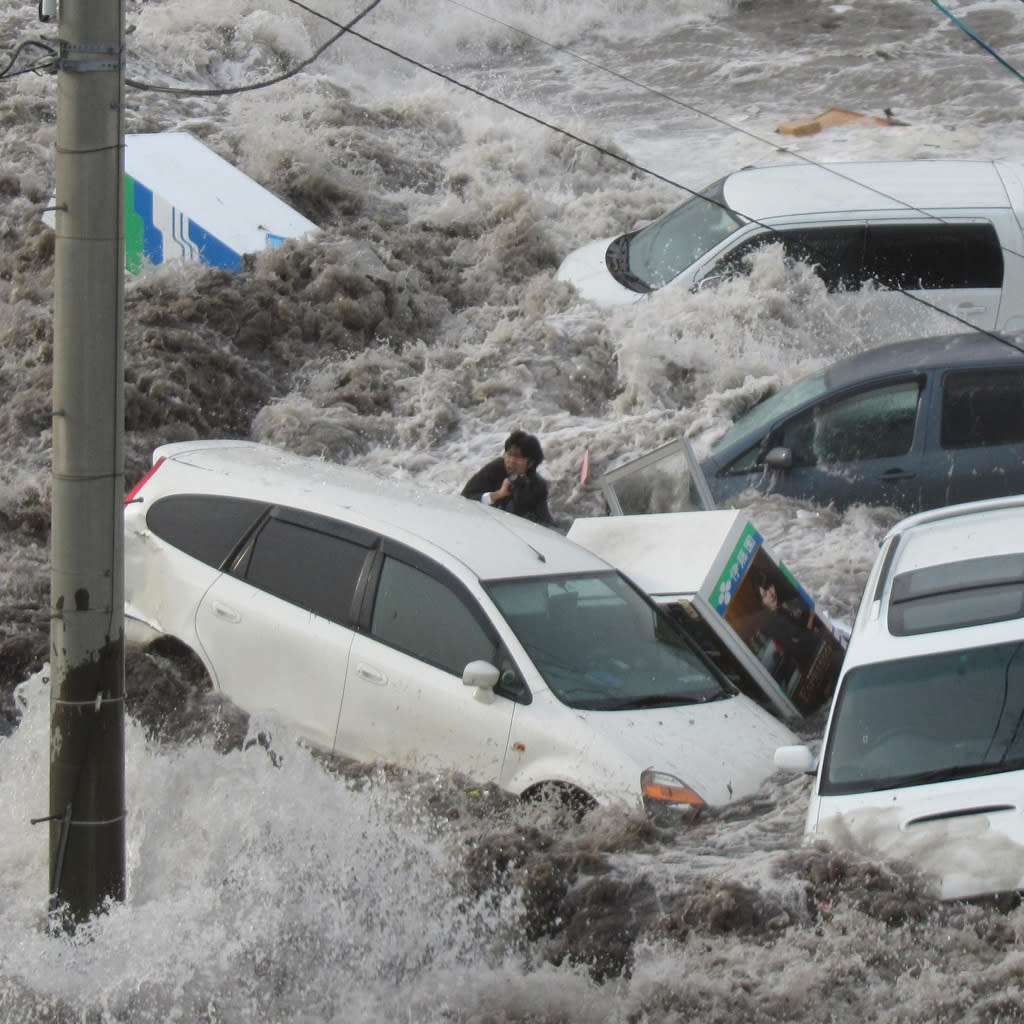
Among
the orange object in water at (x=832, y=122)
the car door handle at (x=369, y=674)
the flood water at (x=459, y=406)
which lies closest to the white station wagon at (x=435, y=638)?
the car door handle at (x=369, y=674)

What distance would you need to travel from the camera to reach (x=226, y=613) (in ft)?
24.5

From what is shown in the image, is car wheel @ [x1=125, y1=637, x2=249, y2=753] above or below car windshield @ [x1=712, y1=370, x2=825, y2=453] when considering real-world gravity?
below

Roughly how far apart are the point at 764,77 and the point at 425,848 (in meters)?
20.2

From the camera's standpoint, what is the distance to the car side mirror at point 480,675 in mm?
6574

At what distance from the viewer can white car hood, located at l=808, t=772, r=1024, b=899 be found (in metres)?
5.29

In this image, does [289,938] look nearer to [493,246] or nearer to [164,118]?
[493,246]

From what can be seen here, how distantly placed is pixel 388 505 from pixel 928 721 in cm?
305

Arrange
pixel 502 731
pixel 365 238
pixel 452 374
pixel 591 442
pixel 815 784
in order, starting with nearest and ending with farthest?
pixel 815 784 → pixel 502 731 → pixel 591 442 → pixel 452 374 → pixel 365 238

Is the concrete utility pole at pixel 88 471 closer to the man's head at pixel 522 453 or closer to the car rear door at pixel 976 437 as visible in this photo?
the man's head at pixel 522 453

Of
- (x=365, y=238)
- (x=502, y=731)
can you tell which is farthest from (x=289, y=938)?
(x=365, y=238)

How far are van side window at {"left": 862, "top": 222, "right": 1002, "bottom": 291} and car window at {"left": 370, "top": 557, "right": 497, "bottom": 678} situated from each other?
21.7 feet

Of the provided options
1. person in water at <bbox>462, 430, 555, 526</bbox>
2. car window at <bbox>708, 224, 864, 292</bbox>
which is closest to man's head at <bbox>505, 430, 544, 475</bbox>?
person in water at <bbox>462, 430, 555, 526</bbox>

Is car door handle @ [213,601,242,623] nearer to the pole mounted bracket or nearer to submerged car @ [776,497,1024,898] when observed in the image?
submerged car @ [776,497,1024,898]

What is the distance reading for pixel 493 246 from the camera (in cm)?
1550
